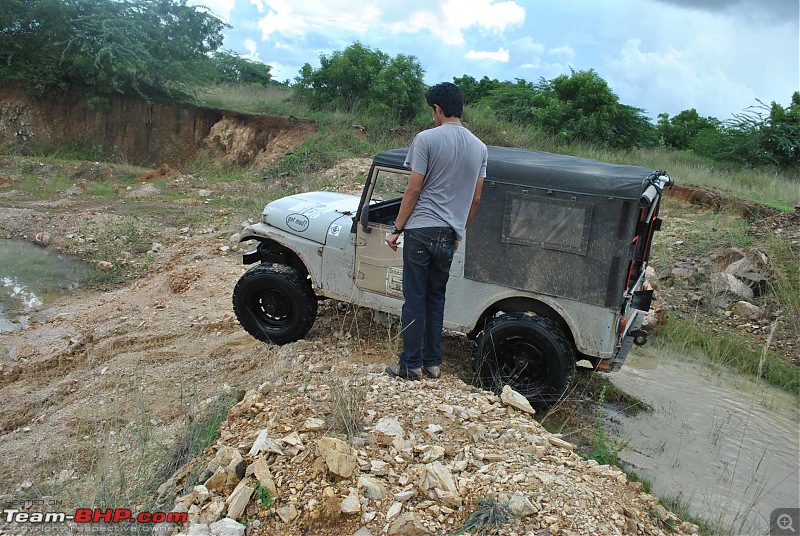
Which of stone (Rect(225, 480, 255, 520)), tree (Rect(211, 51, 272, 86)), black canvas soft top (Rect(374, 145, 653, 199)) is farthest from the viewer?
tree (Rect(211, 51, 272, 86))

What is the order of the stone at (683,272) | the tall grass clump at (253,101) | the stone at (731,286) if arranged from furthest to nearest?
the tall grass clump at (253,101), the stone at (683,272), the stone at (731,286)

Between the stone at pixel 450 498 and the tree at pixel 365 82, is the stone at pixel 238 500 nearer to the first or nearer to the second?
the stone at pixel 450 498

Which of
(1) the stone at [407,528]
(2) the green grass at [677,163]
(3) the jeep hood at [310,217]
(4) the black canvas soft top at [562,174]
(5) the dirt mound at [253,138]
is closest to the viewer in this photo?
(1) the stone at [407,528]

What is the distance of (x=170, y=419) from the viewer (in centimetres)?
485

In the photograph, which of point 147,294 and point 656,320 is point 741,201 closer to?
point 656,320

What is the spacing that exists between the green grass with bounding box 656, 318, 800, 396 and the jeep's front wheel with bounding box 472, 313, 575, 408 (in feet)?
10.7

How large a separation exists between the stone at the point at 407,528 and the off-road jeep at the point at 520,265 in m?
2.11

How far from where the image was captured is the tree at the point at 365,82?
17.4 meters

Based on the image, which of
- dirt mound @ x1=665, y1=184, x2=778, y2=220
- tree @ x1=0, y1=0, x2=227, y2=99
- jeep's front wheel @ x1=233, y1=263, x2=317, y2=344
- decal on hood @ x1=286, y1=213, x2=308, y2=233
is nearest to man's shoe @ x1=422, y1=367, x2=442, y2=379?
jeep's front wheel @ x1=233, y1=263, x2=317, y2=344

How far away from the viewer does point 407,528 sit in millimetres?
2918

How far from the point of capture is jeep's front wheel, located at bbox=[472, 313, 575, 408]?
4699mm

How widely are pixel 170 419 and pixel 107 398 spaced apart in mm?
847

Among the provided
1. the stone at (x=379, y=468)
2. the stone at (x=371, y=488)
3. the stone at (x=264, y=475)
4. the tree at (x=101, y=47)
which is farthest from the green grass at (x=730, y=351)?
the tree at (x=101, y=47)

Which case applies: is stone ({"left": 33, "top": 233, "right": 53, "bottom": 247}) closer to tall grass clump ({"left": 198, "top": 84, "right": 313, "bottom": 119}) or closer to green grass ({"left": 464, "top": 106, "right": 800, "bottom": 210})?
tall grass clump ({"left": 198, "top": 84, "right": 313, "bottom": 119})
